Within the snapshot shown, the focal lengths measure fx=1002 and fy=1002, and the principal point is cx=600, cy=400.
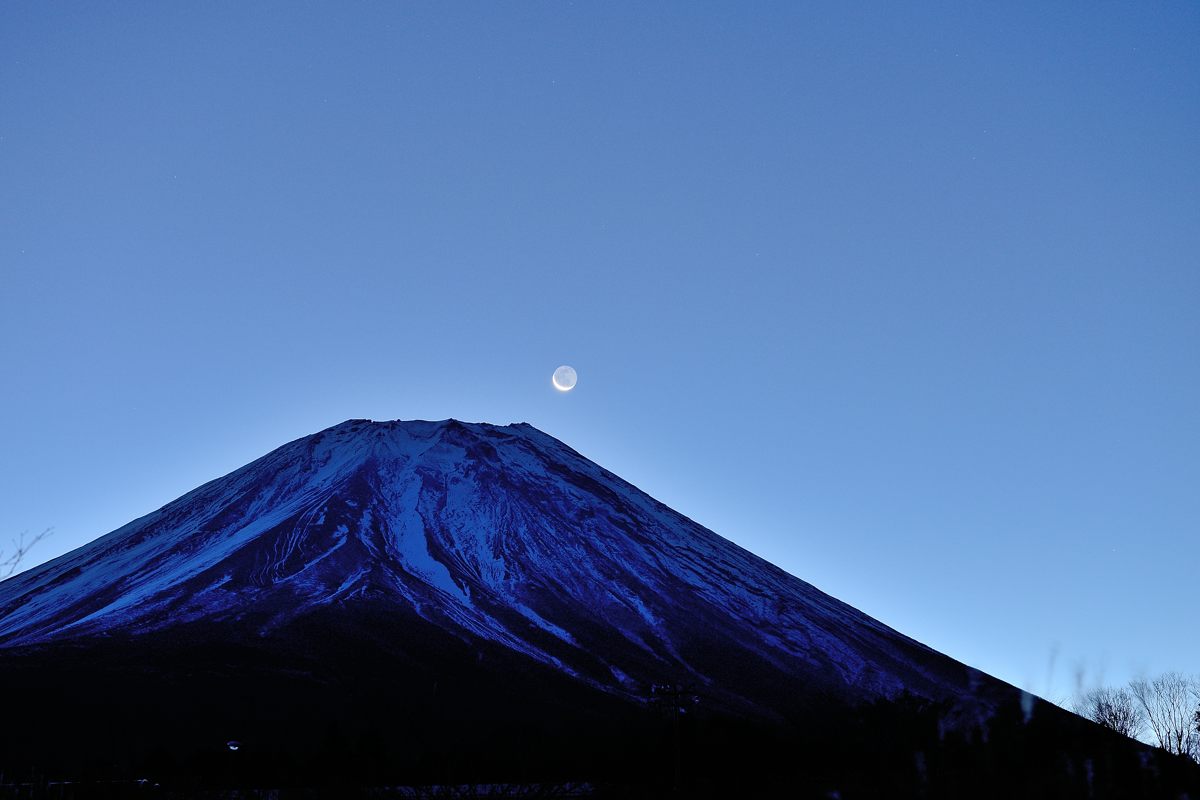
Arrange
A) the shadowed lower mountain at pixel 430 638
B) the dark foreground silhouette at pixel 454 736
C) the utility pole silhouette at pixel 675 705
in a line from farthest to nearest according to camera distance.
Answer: the shadowed lower mountain at pixel 430 638, the utility pole silhouette at pixel 675 705, the dark foreground silhouette at pixel 454 736

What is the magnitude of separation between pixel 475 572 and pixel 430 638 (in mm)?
14788

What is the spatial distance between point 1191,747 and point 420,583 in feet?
Result: 160

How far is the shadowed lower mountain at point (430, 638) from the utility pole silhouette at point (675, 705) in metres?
0.35

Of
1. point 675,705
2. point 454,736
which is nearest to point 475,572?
point 454,736

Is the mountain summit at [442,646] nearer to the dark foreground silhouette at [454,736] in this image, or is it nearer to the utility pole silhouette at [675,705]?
the dark foreground silhouette at [454,736]

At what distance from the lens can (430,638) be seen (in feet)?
199

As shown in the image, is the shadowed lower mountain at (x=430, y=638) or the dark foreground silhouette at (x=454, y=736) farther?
the shadowed lower mountain at (x=430, y=638)

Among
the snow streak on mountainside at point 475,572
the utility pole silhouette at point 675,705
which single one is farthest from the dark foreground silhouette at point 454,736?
the snow streak on mountainside at point 475,572

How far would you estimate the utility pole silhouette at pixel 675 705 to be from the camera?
39.3 meters

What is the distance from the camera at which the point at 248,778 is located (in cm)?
3934

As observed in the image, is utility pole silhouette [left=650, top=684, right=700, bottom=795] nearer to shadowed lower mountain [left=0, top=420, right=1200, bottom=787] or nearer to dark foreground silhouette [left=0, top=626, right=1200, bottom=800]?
dark foreground silhouette [left=0, top=626, right=1200, bottom=800]

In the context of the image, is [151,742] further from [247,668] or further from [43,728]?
[247,668]

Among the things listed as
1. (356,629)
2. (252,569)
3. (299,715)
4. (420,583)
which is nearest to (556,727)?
(299,715)

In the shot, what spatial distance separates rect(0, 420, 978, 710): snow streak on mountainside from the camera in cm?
6450
